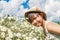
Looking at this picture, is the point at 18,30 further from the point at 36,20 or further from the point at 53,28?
the point at 53,28

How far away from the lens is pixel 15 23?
5590 millimetres

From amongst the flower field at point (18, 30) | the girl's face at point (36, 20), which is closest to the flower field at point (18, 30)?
Result: the flower field at point (18, 30)

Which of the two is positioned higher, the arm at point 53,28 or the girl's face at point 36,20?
the girl's face at point 36,20

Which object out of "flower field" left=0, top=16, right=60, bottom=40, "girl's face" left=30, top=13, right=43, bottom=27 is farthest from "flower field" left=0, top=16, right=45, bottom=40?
"girl's face" left=30, top=13, right=43, bottom=27

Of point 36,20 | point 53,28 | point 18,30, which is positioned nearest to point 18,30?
point 18,30

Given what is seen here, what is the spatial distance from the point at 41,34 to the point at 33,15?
48 cm

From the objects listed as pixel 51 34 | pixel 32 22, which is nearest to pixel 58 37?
pixel 51 34

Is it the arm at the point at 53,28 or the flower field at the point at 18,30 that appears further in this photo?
the arm at the point at 53,28

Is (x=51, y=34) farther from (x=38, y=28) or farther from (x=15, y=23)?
(x=15, y=23)

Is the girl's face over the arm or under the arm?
over

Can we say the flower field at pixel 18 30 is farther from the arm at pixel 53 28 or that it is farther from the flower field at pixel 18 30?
the arm at pixel 53 28

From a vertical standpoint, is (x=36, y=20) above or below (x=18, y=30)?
above

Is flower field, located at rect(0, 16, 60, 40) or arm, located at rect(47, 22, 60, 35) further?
arm, located at rect(47, 22, 60, 35)

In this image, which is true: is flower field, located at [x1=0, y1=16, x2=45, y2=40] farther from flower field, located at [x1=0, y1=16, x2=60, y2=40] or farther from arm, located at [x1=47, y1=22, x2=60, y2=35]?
arm, located at [x1=47, y1=22, x2=60, y2=35]
